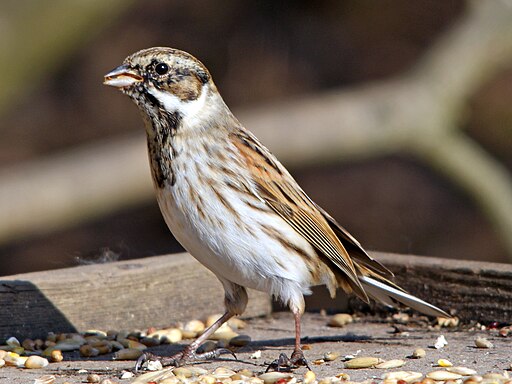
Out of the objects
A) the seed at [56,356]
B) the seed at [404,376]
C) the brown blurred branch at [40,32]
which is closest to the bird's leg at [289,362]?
the seed at [404,376]

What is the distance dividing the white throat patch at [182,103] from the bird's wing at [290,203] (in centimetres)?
18

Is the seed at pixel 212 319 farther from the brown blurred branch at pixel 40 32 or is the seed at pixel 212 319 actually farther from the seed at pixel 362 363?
the brown blurred branch at pixel 40 32

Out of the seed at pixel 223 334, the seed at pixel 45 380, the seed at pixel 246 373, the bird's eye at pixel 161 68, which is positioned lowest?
the seed at pixel 246 373

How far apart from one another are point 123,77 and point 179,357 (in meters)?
1.07

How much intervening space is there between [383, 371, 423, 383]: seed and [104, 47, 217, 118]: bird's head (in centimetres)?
126

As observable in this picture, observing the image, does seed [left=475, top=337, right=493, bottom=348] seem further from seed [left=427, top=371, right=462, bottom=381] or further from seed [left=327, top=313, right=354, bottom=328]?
seed [left=327, top=313, right=354, bottom=328]

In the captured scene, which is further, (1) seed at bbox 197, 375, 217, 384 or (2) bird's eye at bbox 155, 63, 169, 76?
(2) bird's eye at bbox 155, 63, 169, 76

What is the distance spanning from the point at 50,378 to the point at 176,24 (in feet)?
26.4

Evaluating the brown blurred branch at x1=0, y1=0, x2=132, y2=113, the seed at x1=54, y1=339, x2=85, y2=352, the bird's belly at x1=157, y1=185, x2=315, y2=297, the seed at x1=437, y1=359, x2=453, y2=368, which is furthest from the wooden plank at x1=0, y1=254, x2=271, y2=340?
the brown blurred branch at x1=0, y1=0, x2=132, y2=113

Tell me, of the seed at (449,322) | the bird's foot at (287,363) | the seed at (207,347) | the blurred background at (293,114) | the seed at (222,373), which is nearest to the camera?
the seed at (222,373)

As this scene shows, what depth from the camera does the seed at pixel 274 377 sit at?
4227 mm

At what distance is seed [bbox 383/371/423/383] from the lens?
414cm

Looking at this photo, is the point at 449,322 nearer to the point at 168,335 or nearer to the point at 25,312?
the point at 168,335

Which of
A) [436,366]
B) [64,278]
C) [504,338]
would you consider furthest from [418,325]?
[64,278]
